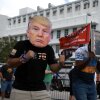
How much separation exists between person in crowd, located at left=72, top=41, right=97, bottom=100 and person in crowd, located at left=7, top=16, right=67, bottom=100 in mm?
1927

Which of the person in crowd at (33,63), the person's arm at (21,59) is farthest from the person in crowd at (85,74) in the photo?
the person's arm at (21,59)

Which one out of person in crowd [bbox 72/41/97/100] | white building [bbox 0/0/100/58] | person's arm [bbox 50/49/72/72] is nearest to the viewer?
person's arm [bbox 50/49/72/72]

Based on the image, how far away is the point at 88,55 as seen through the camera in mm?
6449

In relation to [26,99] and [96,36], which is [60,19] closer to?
[96,36]

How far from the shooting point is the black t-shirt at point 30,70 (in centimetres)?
437

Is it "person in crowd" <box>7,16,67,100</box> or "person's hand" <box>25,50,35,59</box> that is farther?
"person in crowd" <box>7,16,67,100</box>

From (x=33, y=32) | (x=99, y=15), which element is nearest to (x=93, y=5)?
(x=99, y=15)

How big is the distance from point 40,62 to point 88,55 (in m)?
2.18

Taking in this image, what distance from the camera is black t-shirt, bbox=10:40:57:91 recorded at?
4.37 meters

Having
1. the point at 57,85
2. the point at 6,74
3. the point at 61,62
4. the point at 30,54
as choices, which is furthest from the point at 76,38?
the point at 57,85

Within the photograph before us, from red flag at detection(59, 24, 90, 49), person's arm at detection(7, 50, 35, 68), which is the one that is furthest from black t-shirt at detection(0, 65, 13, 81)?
person's arm at detection(7, 50, 35, 68)

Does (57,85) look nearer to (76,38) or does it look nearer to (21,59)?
(76,38)

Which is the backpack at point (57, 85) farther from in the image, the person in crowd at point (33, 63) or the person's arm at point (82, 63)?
the person in crowd at point (33, 63)

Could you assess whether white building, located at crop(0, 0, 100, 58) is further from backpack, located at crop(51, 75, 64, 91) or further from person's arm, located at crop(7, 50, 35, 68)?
person's arm, located at crop(7, 50, 35, 68)
